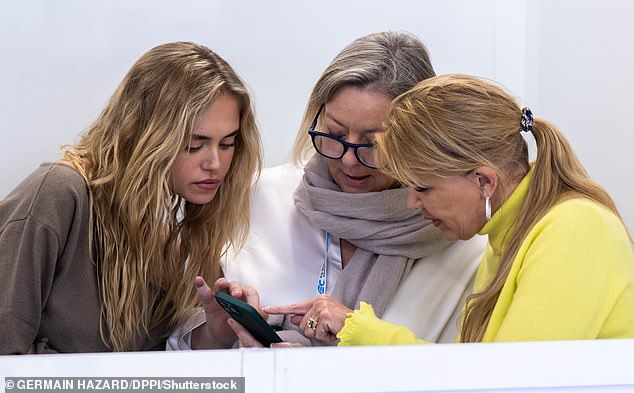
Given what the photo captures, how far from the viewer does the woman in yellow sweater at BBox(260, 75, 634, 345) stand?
1481mm

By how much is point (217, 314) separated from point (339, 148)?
49 cm

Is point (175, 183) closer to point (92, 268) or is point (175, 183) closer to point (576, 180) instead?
point (92, 268)

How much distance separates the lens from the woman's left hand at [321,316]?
72.8 inches

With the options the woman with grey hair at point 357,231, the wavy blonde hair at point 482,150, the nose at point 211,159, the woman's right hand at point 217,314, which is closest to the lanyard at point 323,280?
the woman with grey hair at point 357,231

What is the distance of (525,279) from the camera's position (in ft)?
5.01

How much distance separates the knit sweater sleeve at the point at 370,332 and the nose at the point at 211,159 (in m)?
0.54

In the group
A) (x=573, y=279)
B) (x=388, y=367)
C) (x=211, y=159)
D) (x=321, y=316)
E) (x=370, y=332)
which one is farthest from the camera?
(x=211, y=159)

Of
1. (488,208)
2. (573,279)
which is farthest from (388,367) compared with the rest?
(488,208)

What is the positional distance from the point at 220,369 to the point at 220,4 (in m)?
1.83

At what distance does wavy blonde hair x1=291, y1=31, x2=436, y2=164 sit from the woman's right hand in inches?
18.2

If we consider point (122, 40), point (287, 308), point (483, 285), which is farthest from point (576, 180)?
point (122, 40)

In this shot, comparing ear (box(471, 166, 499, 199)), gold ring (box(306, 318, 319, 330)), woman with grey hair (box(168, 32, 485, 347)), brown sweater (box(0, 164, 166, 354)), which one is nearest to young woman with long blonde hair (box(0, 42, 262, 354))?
brown sweater (box(0, 164, 166, 354))

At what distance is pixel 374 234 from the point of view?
215cm

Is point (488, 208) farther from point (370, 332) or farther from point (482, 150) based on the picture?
point (370, 332)
